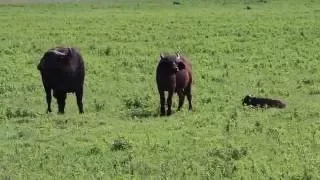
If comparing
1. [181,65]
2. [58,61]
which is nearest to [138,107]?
[181,65]

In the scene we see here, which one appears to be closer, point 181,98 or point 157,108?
point 181,98

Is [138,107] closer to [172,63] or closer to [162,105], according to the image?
[162,105]

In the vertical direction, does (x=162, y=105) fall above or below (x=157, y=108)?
above

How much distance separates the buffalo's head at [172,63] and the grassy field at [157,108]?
1.05 m

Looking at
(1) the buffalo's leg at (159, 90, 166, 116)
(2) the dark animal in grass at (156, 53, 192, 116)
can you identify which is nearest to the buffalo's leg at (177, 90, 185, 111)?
(2) the dark animal in grass at (156, 53, 192, 116)

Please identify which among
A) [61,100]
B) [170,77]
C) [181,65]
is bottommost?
[61,100]

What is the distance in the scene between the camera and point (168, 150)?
41.7ft

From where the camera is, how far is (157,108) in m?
17.5

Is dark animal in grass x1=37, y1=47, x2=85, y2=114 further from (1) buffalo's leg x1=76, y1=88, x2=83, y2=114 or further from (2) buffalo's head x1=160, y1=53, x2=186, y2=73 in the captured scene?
(2) buffalo's head x1=160, y1=53, x2=186, y2=73

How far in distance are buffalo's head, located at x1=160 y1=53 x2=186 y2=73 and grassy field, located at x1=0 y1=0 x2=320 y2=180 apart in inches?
41.3

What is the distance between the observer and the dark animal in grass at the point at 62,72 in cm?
1650

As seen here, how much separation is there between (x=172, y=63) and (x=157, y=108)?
5.04 ft

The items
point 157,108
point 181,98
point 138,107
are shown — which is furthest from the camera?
point 138,107

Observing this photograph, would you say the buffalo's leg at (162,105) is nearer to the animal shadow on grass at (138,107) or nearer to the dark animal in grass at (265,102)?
the animal shadow on grass at (138,107)
